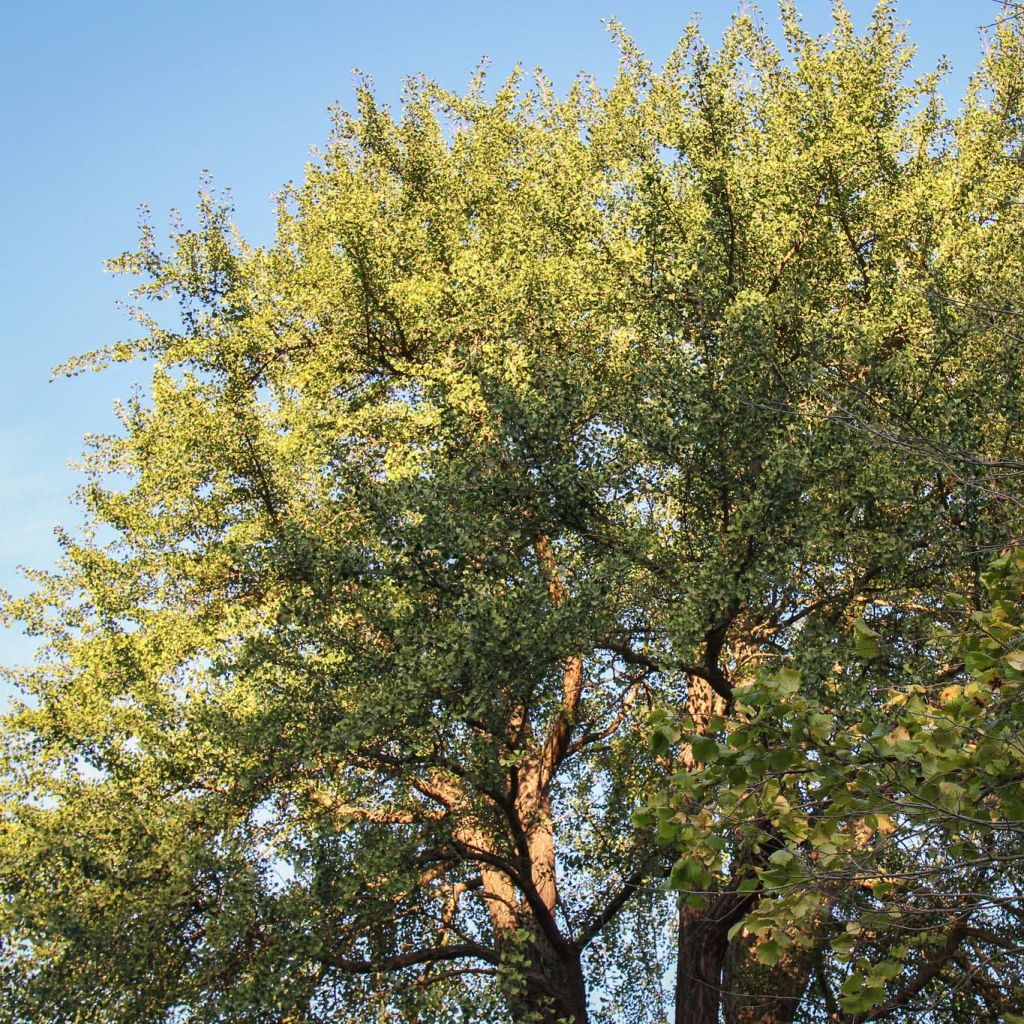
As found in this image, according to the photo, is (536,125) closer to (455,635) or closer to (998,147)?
(998,147)

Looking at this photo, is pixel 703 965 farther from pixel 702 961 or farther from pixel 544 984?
pixel 544 984

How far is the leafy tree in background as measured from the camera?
1393 centimetres

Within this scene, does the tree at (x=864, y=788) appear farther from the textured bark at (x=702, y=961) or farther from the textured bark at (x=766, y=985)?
the textured bark at (x=766, y=985)

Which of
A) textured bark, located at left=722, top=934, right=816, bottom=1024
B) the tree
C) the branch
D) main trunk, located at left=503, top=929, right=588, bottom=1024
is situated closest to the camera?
the tree

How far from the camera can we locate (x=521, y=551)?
15.7m

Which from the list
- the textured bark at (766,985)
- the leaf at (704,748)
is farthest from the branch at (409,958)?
the leaf at (704,748)

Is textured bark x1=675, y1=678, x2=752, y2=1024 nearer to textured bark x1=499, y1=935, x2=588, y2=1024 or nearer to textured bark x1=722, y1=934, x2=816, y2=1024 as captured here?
textured bark x1=722, y1=934, x2=816, y2=1024

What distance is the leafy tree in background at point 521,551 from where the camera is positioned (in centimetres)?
1393

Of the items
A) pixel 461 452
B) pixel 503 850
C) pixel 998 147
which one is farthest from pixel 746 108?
pixel 503 850

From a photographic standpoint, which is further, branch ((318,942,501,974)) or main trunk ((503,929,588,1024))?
main trunk ((503,929,588,1024))

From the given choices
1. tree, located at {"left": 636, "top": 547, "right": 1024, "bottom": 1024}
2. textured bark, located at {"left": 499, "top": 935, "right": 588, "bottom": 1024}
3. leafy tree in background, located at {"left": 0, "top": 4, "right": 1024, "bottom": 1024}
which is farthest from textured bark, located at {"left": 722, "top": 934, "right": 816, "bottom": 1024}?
tree, located at {"left": 636, "top": 547, "right": 1024, "bottom": 1024}

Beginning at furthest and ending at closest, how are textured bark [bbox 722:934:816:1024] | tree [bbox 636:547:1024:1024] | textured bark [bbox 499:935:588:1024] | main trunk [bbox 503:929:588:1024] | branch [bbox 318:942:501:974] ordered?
textured bark [bbox 722:934:816:1024], textured bark [bbox 499:935:588:1024], main trunk [bbox 503:929:588:1024], branch [bbox 318:942:501:974], tree [bbox 636:547:1024:1024]

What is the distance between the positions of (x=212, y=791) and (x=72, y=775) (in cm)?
345

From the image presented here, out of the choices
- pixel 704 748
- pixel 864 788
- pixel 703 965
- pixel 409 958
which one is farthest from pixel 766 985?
pixel 704 748
